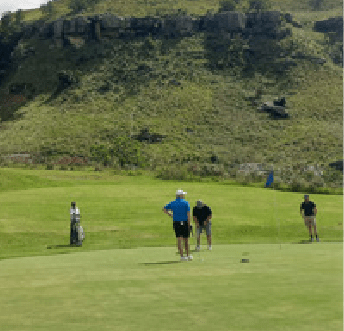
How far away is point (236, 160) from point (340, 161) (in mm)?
13088

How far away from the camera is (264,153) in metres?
102

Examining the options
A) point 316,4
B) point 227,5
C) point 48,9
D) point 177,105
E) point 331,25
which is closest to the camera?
point 177,105

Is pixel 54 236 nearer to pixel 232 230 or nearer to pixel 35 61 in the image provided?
pixel 232 230

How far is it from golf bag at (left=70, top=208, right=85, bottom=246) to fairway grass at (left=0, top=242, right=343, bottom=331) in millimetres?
11369

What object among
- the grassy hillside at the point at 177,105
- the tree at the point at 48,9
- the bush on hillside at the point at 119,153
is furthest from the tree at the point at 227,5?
the bush on hillside at the point at 119,153

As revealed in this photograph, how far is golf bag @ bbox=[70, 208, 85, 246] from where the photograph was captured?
32062mm

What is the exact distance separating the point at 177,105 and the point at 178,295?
105 m

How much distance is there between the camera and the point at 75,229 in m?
32.6

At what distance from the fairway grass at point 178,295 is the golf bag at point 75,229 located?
37.3 feet

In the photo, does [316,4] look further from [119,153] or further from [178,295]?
Answer: [178,295]

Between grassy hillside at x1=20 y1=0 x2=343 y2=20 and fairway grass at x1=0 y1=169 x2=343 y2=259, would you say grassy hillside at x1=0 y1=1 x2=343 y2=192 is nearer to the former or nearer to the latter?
grassy hillside at x1=20 y1=0 x2=343 y2=20

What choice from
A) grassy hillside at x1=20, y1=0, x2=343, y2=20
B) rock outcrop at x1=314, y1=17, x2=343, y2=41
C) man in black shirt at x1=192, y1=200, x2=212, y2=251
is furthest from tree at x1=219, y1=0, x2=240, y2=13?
man in black shirt at x1=192, y1=200, x2=212, y2=251

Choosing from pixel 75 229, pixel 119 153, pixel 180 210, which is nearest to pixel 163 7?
pixel 119 153

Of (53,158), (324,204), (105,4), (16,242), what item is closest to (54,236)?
(16,242)
